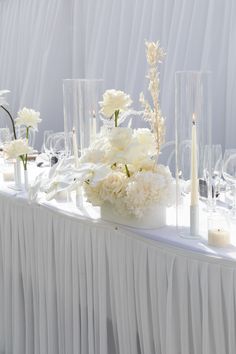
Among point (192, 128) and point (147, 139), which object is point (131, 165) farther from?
point (192, 128)

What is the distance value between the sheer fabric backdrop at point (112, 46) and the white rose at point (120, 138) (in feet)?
7.80

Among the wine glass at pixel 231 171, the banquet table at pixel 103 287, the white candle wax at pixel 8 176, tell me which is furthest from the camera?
the white candle wax at pixel 8 176

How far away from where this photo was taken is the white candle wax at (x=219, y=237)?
45.9 inches

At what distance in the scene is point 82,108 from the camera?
155cm

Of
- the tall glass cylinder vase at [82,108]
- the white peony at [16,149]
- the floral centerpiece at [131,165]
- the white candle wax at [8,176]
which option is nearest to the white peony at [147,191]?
the floral centerpiece at [131,165]

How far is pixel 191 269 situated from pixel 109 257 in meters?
0.32

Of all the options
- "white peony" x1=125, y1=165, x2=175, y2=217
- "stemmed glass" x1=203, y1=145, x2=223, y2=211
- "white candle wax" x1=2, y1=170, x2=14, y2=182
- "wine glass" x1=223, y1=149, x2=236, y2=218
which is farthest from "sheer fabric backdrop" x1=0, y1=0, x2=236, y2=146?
"white peony" x1=125, y1=165, x2=175, y2=217

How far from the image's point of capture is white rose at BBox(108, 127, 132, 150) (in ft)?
3.97

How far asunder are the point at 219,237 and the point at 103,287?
0.45 m

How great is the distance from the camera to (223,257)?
1098mm

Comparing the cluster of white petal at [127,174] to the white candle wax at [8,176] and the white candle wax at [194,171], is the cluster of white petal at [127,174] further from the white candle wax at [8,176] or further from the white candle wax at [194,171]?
the white candle wax at [8,176]

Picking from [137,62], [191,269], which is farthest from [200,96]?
[137,62]

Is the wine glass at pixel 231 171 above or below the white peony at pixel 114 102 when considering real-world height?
below

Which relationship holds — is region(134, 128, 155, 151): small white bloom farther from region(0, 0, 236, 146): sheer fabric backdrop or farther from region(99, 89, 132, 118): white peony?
region(0, 0, 236, 146): sheer fabric backdrop
